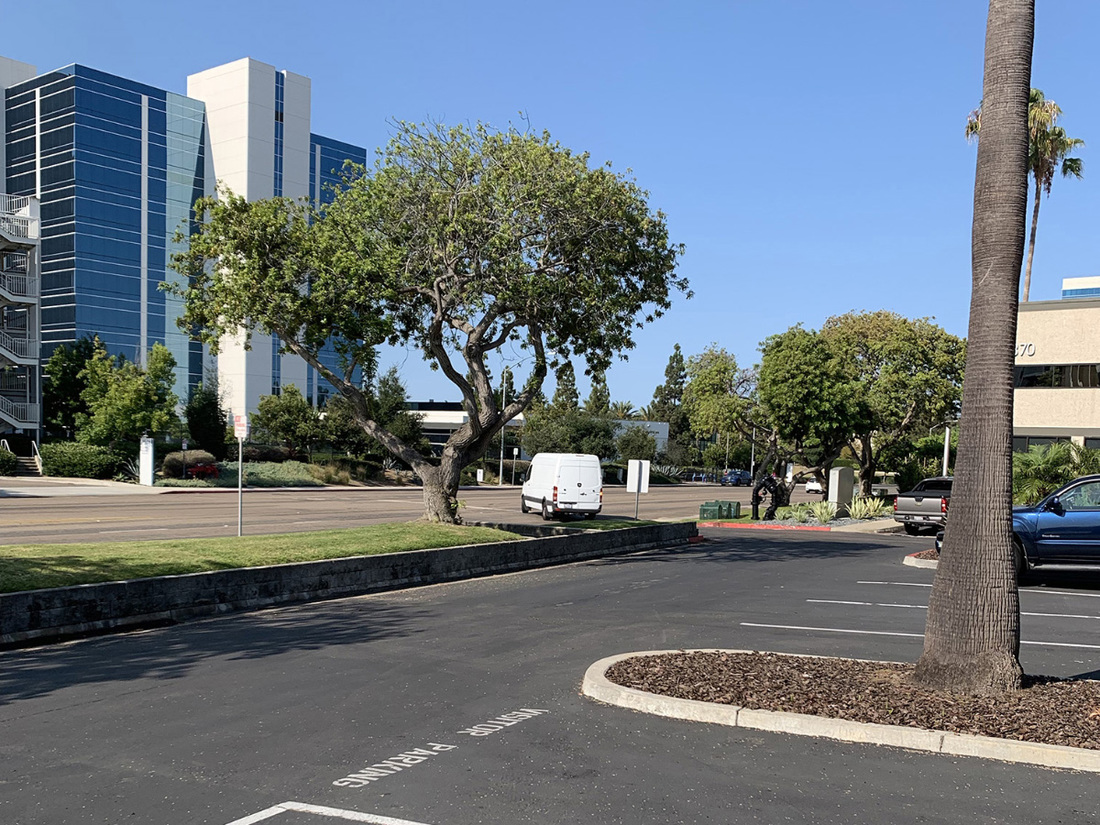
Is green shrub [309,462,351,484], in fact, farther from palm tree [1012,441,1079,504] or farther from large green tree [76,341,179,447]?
palm tree [1012,441,1079,504]

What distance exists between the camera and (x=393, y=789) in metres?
5.70

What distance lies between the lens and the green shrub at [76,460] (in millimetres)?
47219

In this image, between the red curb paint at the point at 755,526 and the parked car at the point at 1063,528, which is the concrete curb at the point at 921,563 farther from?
the red curb paint at the point at 755,526

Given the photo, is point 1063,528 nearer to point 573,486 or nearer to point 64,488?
point 573,486

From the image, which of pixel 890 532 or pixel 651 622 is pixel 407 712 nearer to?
pixel 651 622

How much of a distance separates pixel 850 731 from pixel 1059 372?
3337cm

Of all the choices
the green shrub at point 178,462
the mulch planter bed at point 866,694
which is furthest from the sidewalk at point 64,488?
the mulch planter bed at point 866,694

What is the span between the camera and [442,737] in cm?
686

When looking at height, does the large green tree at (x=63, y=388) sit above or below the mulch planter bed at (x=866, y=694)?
above

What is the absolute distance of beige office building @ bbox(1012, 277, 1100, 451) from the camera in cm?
3481

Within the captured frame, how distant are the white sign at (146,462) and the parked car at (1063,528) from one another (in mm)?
38209

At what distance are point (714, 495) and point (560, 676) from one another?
174 ft

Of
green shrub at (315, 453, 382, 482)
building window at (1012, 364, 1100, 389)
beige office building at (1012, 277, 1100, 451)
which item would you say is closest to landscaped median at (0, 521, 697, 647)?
beige office building at (1012, 277, 1100, 451)

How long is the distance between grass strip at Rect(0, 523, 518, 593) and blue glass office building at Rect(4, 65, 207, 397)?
60361mm
